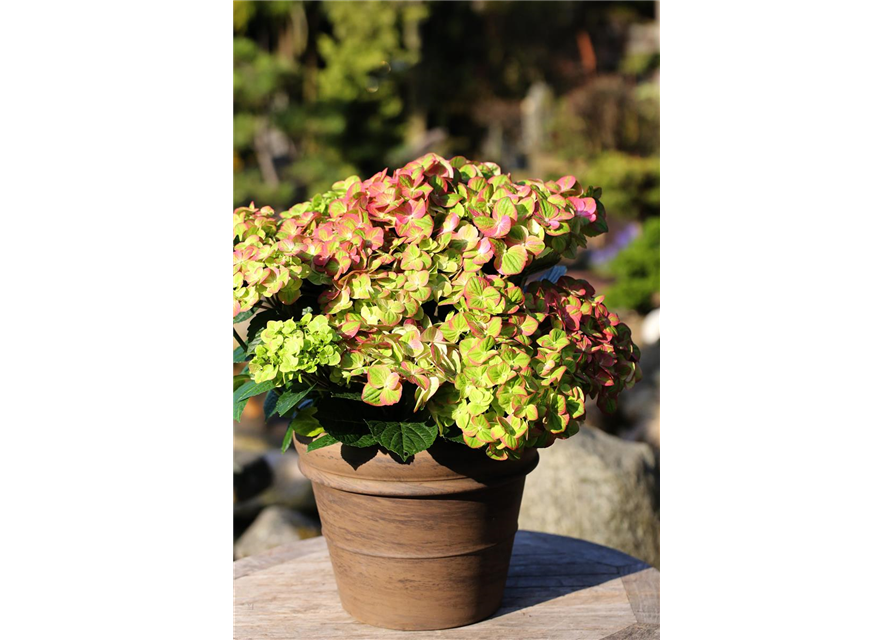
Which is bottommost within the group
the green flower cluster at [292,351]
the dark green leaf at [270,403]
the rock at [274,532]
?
the rock at [274,532]

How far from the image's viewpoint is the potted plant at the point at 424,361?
1251mm

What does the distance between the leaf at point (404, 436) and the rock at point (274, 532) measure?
178cm

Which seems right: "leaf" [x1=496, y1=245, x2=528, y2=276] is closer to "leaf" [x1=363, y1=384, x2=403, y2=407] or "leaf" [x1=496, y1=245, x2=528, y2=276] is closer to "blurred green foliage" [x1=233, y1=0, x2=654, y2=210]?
"leaf" [x1=363, y1=384, x2=403, y2=407]

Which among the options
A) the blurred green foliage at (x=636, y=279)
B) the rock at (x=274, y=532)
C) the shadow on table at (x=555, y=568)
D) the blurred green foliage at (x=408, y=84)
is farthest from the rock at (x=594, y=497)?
the blurred green foliage at (x=408, y=84)

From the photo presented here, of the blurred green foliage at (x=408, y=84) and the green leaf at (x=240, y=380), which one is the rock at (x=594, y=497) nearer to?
the green leaf at (x=240, y=380)

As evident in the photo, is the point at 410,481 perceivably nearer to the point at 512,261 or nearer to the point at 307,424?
the point at 307,424

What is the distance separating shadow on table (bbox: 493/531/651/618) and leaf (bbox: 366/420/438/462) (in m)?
0.40

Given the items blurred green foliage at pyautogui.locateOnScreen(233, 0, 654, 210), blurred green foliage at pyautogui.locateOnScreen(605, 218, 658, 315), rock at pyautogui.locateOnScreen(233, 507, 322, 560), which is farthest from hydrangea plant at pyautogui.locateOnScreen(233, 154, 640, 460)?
blurred green foliage at pyautogui.locateOnScreen(233, 0, 654, 210)

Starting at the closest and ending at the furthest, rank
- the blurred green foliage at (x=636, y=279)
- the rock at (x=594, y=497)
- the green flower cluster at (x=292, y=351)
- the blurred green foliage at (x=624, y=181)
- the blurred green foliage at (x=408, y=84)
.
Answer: the green flower cluster at (x=292, y=351)
the rock at (x=594, y=497)
the blurred green foliage at (x=636, y=279)
the blurred green foliage at (x=408, y=84)
the blurred green foliage at (x=624, y=181)

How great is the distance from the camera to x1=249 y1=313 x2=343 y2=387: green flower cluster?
1220 mm

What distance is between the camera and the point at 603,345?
139 cm

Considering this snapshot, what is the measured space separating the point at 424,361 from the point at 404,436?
117mm
